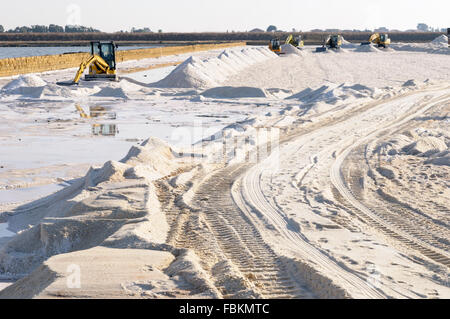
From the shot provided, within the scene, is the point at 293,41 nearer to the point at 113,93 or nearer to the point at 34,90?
the point at 113,93

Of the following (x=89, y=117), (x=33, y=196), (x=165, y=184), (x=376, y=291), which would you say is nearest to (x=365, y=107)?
(x=89, y=117)

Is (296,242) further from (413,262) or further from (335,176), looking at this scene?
(335,176)

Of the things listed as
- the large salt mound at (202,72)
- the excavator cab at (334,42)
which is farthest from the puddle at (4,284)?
the excavator cab at (334,42)

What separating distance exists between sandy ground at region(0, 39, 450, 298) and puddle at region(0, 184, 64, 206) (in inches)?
1.1

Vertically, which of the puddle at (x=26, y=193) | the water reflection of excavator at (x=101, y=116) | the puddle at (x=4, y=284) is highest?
the water reflection of excavator at (x=101, y=116)

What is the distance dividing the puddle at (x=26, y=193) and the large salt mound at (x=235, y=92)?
13310mm

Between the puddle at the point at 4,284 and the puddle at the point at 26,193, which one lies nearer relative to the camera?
the puddle at the point at 4,284

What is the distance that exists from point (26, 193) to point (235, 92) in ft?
46.1

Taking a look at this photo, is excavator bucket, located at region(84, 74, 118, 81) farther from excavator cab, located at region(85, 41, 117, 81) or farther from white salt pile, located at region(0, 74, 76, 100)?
white salt pile, located at region(0, 74, 76, 100)

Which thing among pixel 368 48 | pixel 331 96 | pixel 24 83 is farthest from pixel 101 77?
pixel 368 48

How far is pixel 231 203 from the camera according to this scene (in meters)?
7.98

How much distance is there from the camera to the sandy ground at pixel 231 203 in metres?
5.12

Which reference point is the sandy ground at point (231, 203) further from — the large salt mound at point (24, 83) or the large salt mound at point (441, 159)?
the large salt mound at point (24, 83)

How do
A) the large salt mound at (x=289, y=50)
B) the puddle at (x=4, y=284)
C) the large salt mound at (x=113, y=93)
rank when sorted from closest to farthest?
1. the puddle at (x=4, y=284)
2. the large salt mound at (x=113, y=93)
3. the large salt mound at (x=289, y=50)
